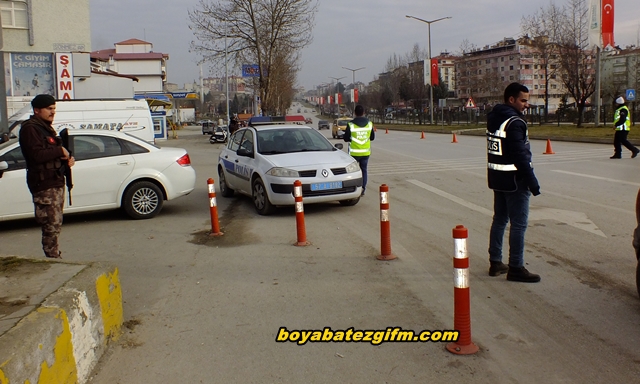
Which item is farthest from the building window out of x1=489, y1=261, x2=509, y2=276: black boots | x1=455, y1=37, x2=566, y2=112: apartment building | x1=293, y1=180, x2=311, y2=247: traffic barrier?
x1=455, y1=37, x2=566, y2=112: apartment building

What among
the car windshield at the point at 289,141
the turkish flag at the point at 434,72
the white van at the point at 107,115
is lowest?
the car windshield at the point at 289,141

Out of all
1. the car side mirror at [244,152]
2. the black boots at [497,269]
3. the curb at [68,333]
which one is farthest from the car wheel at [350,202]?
the curb at [68,333]

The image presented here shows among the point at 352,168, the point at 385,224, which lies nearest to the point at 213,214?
the point at 352,168

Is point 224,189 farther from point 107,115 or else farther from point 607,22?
point 607,22

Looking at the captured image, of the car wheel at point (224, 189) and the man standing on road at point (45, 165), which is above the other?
the man standing on road at point (45, 165)

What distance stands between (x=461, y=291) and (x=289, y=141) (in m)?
7.29

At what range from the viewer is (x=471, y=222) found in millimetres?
9062

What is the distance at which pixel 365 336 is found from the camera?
462 cm

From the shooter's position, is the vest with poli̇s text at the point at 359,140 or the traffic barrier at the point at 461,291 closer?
the traffic barrier at the point at 461,291

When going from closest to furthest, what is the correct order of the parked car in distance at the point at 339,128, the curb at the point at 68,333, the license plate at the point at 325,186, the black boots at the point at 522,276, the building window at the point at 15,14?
the curb at the point at 68,333 → the black boots at the point at 522,276 → the license plate at the point at 325,186 → the building window at the point at 15,14 → the parked car in distance at the point at 339,128

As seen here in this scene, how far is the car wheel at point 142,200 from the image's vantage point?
997 centimetres

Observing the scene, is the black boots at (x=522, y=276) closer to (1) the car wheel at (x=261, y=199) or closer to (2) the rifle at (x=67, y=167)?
(2) the rifle at (x=67, y=167)

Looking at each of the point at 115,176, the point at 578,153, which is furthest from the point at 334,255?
the point at 578,153

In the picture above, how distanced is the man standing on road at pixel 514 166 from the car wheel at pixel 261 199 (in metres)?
4.90
